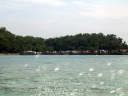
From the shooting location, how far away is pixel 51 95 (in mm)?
28234

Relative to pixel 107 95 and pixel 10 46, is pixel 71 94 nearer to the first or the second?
pixel 107 95

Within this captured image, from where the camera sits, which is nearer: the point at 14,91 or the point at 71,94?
the point at 71,94

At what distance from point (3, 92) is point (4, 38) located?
170 meters

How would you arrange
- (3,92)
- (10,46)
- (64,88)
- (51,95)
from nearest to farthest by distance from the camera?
1. (51,95)
2. (3,92)
3. (64,88)
4. (10,46)

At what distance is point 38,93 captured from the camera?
29.4 meters

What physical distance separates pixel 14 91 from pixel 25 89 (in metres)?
1.33

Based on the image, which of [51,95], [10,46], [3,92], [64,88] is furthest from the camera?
[10,46]

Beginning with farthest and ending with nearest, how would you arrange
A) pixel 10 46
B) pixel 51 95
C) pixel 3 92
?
pixel 10 46 < pixel 3 92 < pixel 51 95

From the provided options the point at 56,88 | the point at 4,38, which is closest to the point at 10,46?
the point at 4,38

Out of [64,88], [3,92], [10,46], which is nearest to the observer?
[3,92]

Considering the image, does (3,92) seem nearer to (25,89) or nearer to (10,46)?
(25,89)

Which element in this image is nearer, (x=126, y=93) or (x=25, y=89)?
(x=126, y=93)

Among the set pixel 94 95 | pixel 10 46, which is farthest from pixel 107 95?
pixel 10 46

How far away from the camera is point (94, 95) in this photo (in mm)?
28312
